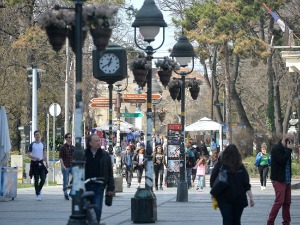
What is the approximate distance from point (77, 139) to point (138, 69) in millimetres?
11236

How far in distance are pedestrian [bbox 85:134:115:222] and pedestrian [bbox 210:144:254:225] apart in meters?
2.00

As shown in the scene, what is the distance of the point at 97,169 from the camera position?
14.4 metres

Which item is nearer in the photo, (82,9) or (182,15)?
(82,9)

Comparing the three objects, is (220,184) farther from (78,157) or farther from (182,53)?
(182,53)

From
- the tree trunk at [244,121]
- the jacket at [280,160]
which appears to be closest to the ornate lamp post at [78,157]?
the jacket at [280,160]

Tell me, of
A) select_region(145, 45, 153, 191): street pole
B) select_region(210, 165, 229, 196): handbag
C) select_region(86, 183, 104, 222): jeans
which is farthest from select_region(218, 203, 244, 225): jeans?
select_region(145, 45, 153, 191): street pole

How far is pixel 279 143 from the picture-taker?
16.7 m

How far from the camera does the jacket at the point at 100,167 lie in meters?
14.4

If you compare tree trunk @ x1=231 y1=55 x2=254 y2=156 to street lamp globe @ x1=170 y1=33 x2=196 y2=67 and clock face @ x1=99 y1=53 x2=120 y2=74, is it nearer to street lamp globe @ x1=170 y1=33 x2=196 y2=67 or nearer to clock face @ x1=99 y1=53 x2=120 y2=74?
street lamp globe @ x1=170 y1=33 x2=196 y2=67

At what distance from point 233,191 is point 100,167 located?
7.56ft

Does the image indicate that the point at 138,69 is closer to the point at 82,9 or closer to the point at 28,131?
the point at 82,9

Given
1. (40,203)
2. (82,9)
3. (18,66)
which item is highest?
(18,66)

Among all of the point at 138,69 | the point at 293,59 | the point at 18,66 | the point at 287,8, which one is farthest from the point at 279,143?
the point at 18,66

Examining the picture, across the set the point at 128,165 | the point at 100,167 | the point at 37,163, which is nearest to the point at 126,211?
the point at 37,163
